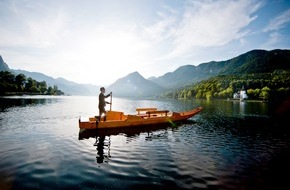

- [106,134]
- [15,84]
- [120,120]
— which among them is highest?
[15,84]

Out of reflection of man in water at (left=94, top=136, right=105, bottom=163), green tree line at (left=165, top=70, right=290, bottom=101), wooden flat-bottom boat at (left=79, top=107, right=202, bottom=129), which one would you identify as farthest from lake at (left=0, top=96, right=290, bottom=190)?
green tree line at (left=165, top=70, right=290, bottom=101)

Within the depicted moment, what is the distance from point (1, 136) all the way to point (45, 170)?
11733 mm

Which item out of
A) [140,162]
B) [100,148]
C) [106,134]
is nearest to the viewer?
[140,162]

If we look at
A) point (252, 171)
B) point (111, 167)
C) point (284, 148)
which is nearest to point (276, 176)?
point (252, 171)

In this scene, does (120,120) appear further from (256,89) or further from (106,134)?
(256,89)

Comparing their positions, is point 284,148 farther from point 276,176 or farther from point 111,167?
point 111,167

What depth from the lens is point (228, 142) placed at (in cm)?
1967

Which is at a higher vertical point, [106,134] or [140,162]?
[106,134]

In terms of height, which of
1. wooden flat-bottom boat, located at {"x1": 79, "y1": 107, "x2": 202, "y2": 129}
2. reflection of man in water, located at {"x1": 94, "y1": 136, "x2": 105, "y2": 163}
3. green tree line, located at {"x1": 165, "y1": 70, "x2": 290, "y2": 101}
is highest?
green tree line, located at {"x1": 165, "y1": 70, "x2": 290, "y2": 101}

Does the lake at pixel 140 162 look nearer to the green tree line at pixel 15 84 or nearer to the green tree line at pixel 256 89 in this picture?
the green tree line at pixel 256 89

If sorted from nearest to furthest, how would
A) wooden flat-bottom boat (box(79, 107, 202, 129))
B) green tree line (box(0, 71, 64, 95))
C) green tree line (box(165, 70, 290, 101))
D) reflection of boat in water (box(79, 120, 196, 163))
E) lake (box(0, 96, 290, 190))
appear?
lake (box(0, 96, 290, 190)) < reflection of boat in water (box(79, 120, 196, 163)) < wooden flat-bottom boat (box(79, 107, 202, 129)) < green tree line (box(165, 70, 290, 101)) < green tree line (box(0, 71, 64, 95))

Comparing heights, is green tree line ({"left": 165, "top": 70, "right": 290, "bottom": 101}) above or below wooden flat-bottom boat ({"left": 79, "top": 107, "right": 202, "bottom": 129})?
above

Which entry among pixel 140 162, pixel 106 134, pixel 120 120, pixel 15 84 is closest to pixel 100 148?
pixel 140 162

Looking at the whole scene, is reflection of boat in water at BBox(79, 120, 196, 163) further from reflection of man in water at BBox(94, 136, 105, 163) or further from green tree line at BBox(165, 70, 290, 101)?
green tree line at BBox(165, 70, 290, 101)
